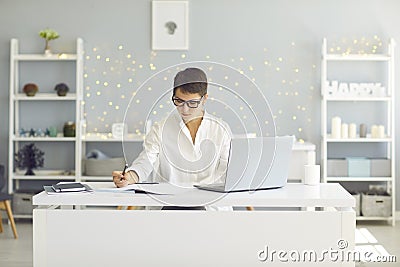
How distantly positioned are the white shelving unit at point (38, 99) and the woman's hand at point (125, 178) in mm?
2882

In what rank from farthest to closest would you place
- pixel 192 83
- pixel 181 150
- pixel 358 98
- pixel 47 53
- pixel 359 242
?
pixel 47 53 < pixel 358 98 < pixel 359 242 < pixel 181 150 < pixel 192 83

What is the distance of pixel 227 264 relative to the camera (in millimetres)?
2945

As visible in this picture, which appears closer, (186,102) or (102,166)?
(186,102)

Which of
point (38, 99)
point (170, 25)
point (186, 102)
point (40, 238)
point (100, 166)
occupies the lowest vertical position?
point (40, 238)

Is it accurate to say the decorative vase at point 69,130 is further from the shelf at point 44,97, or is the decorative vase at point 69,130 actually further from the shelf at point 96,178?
the shelf at point 96,178

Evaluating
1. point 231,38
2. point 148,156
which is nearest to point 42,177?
point 231,38

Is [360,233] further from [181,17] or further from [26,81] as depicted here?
[26,81]

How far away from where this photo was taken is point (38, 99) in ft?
20.1

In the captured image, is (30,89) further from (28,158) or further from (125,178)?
(125,178)

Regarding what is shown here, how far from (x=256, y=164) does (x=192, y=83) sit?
1.42 ft

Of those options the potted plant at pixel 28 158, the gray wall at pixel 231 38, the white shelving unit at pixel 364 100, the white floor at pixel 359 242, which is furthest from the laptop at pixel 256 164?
the potted plant at pixel 28 158

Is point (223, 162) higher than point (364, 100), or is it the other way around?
point (364, 100)

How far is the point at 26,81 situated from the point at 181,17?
4.81 feet

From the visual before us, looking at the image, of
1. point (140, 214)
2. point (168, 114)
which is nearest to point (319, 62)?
point (168, 114)
